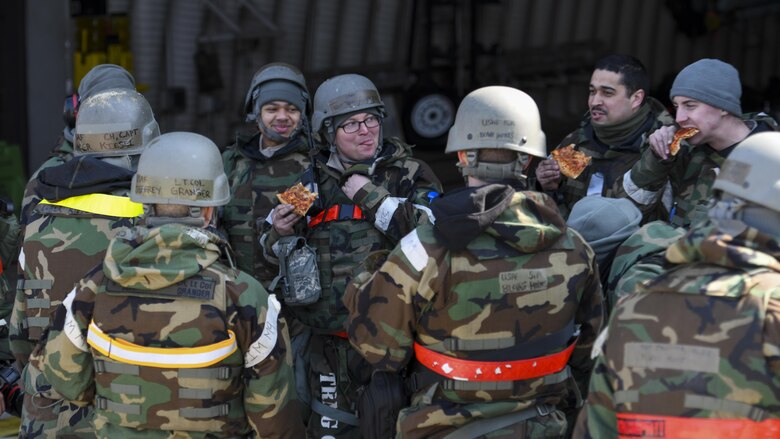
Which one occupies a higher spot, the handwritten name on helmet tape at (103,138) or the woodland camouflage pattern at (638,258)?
the handwritten name on helmet tape at (103,138)

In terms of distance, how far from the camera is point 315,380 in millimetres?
4355

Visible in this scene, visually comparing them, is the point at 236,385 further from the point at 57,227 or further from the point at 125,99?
the point at 125,99

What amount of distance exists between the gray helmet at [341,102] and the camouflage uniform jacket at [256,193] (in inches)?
9.0

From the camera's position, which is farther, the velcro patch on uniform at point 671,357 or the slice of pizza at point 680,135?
the slice of pizza at point 680,135

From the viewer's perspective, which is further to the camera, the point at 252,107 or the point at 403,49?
the point at 403,49

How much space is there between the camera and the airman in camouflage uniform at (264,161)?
185 inches

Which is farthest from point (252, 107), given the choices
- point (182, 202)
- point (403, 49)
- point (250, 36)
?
point (403, 49)

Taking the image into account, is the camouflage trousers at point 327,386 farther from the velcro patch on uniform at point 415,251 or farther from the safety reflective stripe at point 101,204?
the velcro patch on uniform at point 415,251

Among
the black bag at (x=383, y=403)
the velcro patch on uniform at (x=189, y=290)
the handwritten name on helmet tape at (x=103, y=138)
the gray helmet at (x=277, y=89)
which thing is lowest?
the black bag at (x=383, y=403)

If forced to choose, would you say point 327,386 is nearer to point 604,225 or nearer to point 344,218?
point 344,218

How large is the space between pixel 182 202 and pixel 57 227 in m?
0.82

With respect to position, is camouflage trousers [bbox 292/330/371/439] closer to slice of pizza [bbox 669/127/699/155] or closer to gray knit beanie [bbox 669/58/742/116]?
slice of pizza [bbox 669/127/699/155]

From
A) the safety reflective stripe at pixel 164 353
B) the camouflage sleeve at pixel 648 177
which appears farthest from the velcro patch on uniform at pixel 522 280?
the camouflage sleeve at pixel 648 177

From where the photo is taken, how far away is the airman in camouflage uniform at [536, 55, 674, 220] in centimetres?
495
